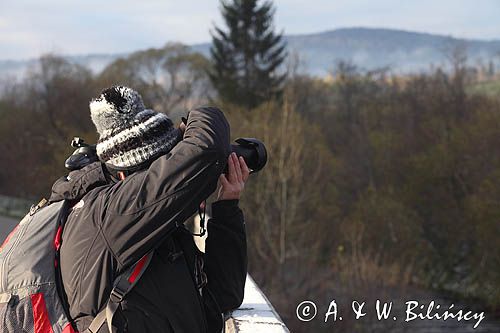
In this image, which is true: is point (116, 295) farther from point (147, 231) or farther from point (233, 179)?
point (233, 179)

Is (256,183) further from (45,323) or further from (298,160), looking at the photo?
(45,323)

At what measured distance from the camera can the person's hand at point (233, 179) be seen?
165 centimetres

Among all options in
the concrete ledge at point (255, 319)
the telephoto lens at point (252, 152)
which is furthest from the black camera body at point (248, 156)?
the concrete ledge at point (255, 319)

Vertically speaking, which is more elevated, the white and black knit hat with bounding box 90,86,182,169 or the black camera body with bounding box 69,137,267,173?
the white and black knit hat with bounding box 90,86,182,169

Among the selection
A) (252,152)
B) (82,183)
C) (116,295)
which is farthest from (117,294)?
(252,152)

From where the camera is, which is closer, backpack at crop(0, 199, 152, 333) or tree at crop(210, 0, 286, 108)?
backpack at crop(0, 199, 152, 333)

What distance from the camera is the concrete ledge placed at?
1906mm

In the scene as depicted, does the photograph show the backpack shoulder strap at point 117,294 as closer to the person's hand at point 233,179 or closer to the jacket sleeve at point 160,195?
the jacket sleeve at point 160,195

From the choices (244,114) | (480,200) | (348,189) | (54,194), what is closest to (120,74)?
(244,114)

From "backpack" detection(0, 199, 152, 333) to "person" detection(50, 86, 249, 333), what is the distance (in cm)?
2

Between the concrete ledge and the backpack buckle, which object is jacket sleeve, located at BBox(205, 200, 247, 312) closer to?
the concrete ledge

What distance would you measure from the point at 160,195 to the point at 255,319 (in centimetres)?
77

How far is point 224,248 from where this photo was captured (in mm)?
1748

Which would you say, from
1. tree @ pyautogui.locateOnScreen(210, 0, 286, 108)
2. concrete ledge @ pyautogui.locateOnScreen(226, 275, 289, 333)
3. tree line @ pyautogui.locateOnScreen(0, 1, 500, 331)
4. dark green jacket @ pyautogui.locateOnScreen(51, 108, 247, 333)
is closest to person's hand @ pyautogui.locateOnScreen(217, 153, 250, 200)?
dark green jacket @ pyautogui.locateOnScreen(51, 108, 247, 333)
